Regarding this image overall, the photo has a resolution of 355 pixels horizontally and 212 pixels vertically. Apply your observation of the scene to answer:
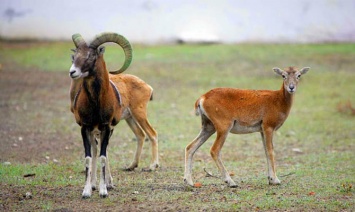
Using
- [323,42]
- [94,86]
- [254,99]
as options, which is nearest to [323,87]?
[323,42]

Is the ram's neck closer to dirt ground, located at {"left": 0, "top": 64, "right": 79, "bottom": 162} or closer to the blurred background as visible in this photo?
the blurred background

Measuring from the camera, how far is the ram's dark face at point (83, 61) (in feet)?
34.6

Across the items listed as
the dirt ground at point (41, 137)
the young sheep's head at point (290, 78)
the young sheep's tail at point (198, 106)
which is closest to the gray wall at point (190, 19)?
the dirt ground at point (41, 137)

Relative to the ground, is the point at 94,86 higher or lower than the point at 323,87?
higher

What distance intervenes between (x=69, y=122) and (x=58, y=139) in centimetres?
224

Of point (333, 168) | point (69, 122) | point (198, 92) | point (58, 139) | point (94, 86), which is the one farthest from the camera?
point (198, 92)

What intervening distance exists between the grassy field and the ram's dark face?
5.99 ft

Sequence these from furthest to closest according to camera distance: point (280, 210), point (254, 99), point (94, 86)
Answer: point (254, 99)
point (94, 86)
point (280, 210)

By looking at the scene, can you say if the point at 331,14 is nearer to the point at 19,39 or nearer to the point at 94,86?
the point at 19,39

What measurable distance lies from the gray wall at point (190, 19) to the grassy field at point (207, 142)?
2.15ft

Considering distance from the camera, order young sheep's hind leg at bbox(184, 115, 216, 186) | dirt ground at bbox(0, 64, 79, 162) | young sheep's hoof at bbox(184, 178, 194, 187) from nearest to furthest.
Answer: young sheep's hoof at bbox(184, 178, 194, 187) → young sheep's hind leg at bbox(184, 115, 216, 186) → dirt ground at bbox(0, 64, 79, 162)

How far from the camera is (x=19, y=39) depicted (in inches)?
1179

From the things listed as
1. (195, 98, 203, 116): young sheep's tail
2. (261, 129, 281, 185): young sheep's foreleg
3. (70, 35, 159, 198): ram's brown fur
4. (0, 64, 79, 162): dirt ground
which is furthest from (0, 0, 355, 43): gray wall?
(261, 129, 281, 185): young sheep's foreleg

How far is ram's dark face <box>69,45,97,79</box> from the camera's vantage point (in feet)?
34.6
